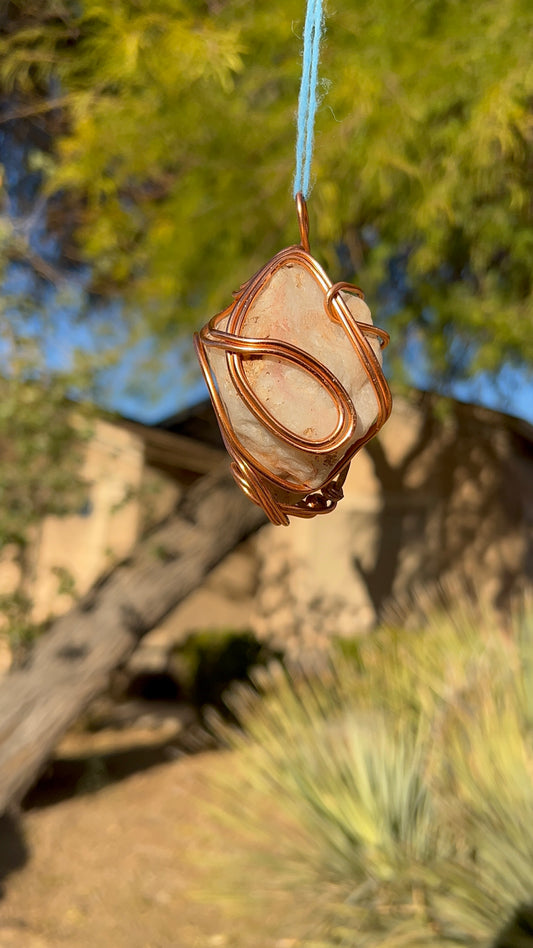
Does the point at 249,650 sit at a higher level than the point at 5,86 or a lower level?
lower

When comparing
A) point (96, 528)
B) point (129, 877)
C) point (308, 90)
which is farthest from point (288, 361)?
point (96, 528)

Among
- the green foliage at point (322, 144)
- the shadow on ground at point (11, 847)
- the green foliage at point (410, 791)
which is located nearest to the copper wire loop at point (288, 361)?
the green foliage at point (410, 791)

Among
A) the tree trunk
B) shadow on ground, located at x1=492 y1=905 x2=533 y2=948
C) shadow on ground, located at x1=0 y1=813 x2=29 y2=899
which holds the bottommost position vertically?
shadow on ground, located at x1=492 y1=905 x2=533 y2=948

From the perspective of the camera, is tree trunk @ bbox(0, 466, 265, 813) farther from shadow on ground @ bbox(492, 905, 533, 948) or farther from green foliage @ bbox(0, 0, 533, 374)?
shadow on ground @ bbox(492, 905, 533, 948)

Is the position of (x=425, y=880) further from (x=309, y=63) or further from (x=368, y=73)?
(x=368, y=73)

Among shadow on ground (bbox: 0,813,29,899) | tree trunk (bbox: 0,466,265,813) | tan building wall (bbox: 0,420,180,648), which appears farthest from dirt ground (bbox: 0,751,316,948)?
tan building wall (bbox: 0,420,180,648)

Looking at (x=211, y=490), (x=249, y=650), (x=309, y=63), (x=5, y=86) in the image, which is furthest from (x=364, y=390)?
(x=249, y=650)
